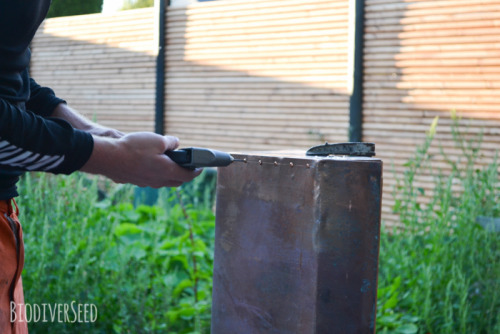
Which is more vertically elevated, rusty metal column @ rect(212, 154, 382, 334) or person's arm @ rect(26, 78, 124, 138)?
person's arm @ rect(26, 78, 124, 138)

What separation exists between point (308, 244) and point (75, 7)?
844cm

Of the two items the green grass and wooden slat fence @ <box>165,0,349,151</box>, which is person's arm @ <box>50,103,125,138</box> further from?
wooden slat fence @ <box>165,0,349,151</box>

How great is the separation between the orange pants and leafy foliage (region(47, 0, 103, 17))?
7.75m

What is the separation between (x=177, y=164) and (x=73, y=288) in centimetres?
176

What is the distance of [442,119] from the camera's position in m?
5.30

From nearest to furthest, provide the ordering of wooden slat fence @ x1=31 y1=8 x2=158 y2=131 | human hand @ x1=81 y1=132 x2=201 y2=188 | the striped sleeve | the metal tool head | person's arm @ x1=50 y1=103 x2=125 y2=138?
the striped sleeve → human hand @ x1=81 y1=132 x2=201 y2=188 → the metal tool head → person's arm @ x1=50 y1=103 x2=125 y2=138 → wooden slat fence @ x1=31 y1=8 x2=158 y2=131

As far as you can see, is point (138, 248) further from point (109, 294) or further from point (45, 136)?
point (45, 136)

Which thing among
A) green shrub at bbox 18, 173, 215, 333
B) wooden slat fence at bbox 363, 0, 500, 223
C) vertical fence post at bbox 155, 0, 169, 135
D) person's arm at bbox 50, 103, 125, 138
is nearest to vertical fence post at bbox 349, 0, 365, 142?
wooden slat fence at bbox 363, 0, 500, 223

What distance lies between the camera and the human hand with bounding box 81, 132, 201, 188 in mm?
1316

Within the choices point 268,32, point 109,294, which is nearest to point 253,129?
point 268,32

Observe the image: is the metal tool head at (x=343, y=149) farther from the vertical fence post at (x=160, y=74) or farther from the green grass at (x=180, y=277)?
the vertical fence post at (x=160, y=74)

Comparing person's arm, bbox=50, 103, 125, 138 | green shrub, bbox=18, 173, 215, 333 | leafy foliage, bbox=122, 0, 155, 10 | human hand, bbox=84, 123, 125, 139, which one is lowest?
green shrub, bbox=18, 173, 215, 333

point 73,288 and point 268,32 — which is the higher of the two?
point 268,32

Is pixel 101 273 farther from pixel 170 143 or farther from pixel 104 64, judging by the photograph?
pixel 104 64
